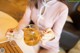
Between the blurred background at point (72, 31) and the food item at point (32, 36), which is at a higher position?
the food item at point (32, 36)

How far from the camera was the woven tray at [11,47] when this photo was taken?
94 centimetres

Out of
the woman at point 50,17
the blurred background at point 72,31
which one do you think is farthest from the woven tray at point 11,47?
the blurred background at point 72,31

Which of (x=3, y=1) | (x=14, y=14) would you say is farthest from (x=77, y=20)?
(x=3, y=1)

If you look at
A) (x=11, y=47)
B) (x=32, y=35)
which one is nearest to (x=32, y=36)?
(x=32, y=35)

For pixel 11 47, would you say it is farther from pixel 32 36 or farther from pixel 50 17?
pixel 50 17

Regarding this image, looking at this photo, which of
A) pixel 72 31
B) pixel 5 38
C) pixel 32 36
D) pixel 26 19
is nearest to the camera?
pixel 32 36

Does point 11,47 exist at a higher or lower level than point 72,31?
higher

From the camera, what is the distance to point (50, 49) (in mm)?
1129

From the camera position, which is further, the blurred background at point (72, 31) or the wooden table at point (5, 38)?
the blurred background at point (72, 31)

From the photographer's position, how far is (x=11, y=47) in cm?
97

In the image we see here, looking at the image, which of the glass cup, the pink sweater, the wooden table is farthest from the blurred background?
the glass cup

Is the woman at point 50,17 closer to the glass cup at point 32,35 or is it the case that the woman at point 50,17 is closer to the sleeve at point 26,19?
the sleeve at point 26,19

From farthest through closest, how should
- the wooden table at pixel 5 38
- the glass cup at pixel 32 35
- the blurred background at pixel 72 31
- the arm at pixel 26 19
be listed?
1. the blurred background at pixel 72 31
2. the arm at pixel 26 19
3. the wooden table at pixel 5 38
4. the glass cup at pixel 32 35

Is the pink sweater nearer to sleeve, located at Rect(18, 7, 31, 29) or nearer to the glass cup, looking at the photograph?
sleeve, located at Rect(18, 7, 31, 29)
